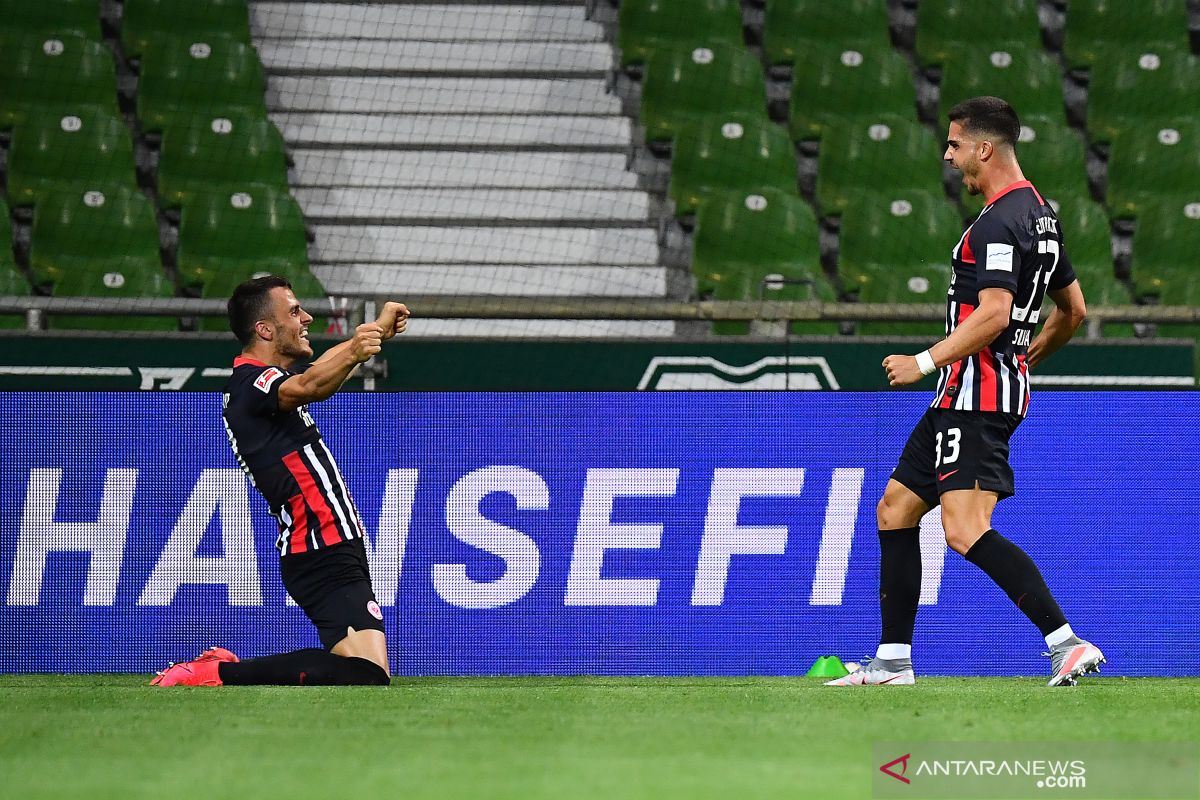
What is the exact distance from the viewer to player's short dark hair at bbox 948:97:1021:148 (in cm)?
449

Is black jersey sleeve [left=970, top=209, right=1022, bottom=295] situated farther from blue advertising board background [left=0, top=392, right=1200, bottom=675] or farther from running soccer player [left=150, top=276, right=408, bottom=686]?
running soccer player [left=150, top=276, right=408, bottom=686]

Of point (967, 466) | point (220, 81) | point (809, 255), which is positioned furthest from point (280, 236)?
point (967, 466)

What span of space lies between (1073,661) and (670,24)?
7766 mm

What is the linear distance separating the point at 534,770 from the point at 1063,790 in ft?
3.04

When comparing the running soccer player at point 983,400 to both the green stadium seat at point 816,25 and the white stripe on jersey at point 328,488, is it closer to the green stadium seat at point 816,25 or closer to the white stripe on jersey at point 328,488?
the white stripe on jersey at point 328,488

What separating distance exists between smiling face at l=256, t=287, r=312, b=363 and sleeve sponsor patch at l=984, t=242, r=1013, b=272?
7.13ft

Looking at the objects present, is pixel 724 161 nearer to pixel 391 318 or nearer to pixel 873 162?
pixel 873 162

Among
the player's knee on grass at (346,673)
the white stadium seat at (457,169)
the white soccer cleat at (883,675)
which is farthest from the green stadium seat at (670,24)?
the white soccer cleat at (883,675)

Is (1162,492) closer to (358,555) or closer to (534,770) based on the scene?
(358,555)

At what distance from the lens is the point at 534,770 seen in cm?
290

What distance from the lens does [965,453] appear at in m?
4.45

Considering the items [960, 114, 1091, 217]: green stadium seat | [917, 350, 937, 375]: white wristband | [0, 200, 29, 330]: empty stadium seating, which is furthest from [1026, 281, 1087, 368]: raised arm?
[960, 114, 1091, 217]: green stadium seat

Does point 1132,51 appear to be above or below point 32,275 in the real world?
above

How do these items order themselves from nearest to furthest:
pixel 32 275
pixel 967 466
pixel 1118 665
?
1. pixel 967 466
2. pixel 1118 665
3. pixel 32 275
